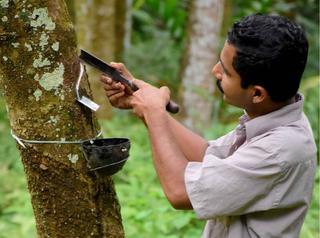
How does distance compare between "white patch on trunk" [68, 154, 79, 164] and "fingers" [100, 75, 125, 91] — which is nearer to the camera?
"white patch on trunk" [68, 154, 79, 164]

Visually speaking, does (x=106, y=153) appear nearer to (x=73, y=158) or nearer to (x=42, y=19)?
(x=73, y=158)

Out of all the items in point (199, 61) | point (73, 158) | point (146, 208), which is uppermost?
point (73, 158)

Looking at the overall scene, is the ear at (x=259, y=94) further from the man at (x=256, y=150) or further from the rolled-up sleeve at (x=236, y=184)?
the rolled-up sleeve at (x=236, y=184)

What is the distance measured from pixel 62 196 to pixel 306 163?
785 mm

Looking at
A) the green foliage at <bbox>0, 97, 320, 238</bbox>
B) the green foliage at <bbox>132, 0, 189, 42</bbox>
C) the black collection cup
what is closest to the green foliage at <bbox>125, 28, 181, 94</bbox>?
the green foliage at <bbox>132, 0, 189, 42</bbox>

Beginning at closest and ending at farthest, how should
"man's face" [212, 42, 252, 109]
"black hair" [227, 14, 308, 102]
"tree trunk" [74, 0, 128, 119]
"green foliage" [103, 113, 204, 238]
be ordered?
"black hair" [227, 14, 308, 102] → "man's face" [212, 42, 252, 109] → "green foliage" [103, 113, 204, 238] → "tree trunk" [74, 0, 128, 119]

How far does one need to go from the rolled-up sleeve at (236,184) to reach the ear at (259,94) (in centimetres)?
16

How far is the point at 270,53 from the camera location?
5.61 feet

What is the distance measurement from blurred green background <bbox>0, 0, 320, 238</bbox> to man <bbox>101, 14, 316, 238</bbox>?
184 cm

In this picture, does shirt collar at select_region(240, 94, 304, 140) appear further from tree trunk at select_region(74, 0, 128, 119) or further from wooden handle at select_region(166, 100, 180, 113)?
tree trunk at select_region(74, 0, 128, 119)

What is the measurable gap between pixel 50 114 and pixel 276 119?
28.3 inches

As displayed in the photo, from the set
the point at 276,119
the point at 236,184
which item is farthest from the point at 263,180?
the point at 276,119

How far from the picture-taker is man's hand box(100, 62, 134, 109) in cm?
205

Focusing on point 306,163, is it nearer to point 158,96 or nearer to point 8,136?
point 158,96
